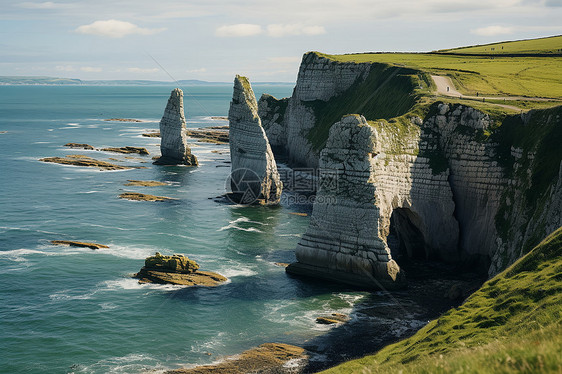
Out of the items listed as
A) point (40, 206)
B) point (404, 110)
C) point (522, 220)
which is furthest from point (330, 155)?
point (40, 206)

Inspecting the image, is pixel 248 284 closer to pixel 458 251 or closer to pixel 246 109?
pixel 458 251

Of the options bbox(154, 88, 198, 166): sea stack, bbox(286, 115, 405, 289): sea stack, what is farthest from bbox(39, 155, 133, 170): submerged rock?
bbox(286, 115, 405, 289): sea stack

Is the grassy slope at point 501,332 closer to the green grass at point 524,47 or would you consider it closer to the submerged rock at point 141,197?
the submerged rock at point 141,197

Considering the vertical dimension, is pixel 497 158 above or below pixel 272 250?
above

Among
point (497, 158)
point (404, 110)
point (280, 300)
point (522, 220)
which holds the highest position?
point (404, 110)

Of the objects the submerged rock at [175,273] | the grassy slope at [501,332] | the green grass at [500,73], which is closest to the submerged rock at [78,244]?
the submerged rock at [175,273]
